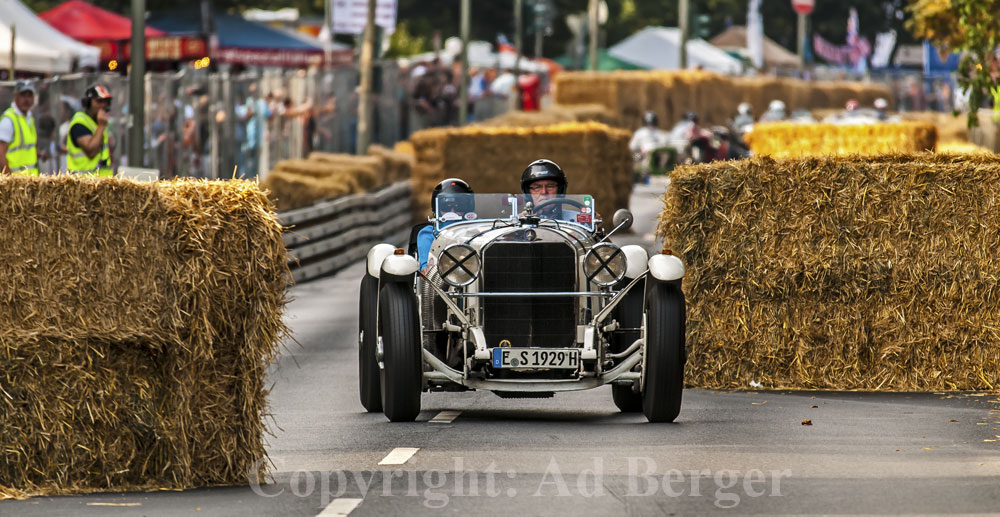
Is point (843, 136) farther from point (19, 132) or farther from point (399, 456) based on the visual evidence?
point (399, 456)

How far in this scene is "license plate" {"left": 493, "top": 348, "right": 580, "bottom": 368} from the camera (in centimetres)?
1227

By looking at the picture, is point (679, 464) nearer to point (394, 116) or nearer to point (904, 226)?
point (904, 226)

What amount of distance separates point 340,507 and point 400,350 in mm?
3108

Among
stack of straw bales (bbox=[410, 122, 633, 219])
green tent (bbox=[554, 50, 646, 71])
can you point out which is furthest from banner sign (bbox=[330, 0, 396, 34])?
green tent (bbox=[554, 50, 646, 71])

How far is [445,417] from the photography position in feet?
41.7

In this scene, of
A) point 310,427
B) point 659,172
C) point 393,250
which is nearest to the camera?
point 310,427

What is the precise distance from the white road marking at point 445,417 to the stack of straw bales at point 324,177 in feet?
38.4

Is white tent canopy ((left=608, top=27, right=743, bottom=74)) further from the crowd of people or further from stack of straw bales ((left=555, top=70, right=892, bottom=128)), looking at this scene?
the crowd of people

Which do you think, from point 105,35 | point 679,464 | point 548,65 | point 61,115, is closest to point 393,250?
point 679,464

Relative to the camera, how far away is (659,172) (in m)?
44.4

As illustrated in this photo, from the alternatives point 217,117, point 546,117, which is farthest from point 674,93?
point 217,117

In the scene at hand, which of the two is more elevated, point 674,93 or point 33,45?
point 33,45

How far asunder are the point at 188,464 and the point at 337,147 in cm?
3241

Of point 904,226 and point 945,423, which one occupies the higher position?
point 904,226
